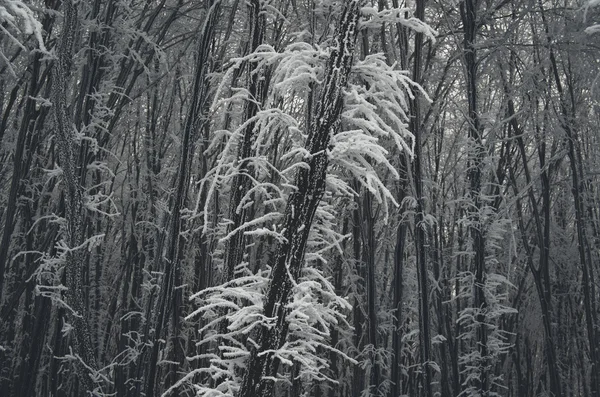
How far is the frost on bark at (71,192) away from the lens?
14.3ft

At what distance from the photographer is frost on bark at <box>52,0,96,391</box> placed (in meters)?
4.34

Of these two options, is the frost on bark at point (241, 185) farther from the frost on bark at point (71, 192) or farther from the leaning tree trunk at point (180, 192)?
the frost on bark at point (71, 192)

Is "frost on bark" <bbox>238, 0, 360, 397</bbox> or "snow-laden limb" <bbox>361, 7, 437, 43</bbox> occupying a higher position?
"snow-laden limb" <bbox>361, 7, 437, 43</bbox>

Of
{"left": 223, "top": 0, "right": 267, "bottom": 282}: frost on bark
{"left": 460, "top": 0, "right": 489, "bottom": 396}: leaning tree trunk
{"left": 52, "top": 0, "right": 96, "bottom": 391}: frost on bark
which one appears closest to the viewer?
{"left": 223, "top": 0, "right": 267, "bottom": 282}: frost on bark

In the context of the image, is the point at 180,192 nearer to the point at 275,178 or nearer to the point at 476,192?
the point at 476,192

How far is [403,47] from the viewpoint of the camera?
5035 millimetres

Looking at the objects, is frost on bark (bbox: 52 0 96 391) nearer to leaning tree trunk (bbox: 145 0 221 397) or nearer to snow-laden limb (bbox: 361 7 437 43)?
leaning tree trunk (bbox: 145 0 221 397)

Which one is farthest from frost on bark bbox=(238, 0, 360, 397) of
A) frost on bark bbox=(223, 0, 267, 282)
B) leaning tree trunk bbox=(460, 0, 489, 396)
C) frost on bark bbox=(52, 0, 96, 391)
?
leaning tree trunk bbox=(460, 0, 489, 396)

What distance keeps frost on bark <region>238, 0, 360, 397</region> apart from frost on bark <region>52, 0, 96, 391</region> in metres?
2.44

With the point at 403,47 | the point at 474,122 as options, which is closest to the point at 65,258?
the point at 403,47

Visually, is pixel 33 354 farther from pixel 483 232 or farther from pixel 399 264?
pixel 483 232

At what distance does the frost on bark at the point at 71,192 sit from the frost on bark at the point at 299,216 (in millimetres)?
2438

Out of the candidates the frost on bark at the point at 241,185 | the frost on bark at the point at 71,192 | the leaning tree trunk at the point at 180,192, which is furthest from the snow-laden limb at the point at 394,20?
the frost on bark at the point at 71,192

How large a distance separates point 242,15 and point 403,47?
10.8ft
